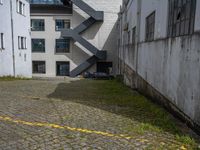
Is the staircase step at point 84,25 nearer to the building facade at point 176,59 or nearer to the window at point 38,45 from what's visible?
the window at point 38,45

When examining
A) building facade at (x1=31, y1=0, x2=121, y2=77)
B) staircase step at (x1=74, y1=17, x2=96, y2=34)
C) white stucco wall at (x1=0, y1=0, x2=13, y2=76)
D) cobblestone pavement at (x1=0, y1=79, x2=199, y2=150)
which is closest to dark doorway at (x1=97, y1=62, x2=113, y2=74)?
building facade at (x1=31, y1=0, x2=121, y2=77)

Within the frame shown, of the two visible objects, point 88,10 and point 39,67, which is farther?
point 39,67

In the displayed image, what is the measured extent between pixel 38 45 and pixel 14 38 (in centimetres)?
1232

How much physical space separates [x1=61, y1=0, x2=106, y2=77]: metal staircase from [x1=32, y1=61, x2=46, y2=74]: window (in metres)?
4.97

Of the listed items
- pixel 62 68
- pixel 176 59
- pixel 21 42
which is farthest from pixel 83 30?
pixel 176 59

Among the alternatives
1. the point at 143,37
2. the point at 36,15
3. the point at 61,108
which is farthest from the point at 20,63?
the point at 61,108

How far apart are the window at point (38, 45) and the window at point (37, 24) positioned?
1.63 metres

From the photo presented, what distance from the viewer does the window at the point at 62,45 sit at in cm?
3028

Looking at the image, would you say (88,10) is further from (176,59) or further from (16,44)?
(176,59)

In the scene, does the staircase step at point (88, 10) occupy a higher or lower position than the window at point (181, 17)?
higher

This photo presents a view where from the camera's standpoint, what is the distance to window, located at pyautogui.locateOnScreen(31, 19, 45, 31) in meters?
30.3

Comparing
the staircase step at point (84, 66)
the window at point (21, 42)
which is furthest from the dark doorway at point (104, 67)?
the window at point (21, 42)

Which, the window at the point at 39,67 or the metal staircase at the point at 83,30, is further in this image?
the window at the point at 39,67

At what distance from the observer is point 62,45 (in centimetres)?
3041
